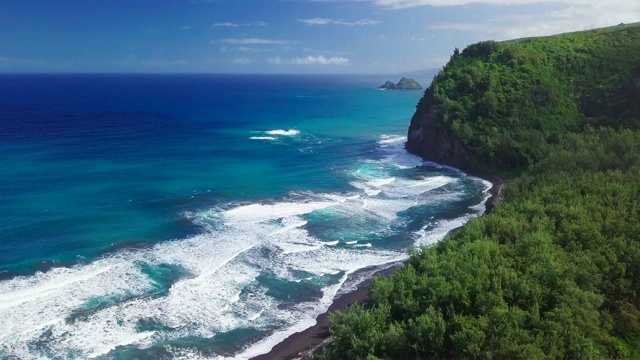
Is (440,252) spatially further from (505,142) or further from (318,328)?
(505,142)

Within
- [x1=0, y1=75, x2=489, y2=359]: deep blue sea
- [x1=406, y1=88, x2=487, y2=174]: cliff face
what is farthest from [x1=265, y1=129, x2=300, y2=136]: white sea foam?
[x1=406, y1=88, x2=487, y2=174]: cliff face

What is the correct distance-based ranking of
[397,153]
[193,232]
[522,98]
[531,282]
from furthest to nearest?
[397,153], [522,98], [193,232], [531,282]

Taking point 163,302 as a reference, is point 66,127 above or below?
above

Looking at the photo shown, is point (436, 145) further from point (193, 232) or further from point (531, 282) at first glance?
point (531, 282)

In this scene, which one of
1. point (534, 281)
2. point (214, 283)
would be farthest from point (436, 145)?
point (534, 281)

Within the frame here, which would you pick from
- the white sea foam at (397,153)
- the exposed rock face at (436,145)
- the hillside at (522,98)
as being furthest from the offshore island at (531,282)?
the white sea foam at (397,153)

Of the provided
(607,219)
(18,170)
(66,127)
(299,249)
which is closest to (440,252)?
(607,219)
